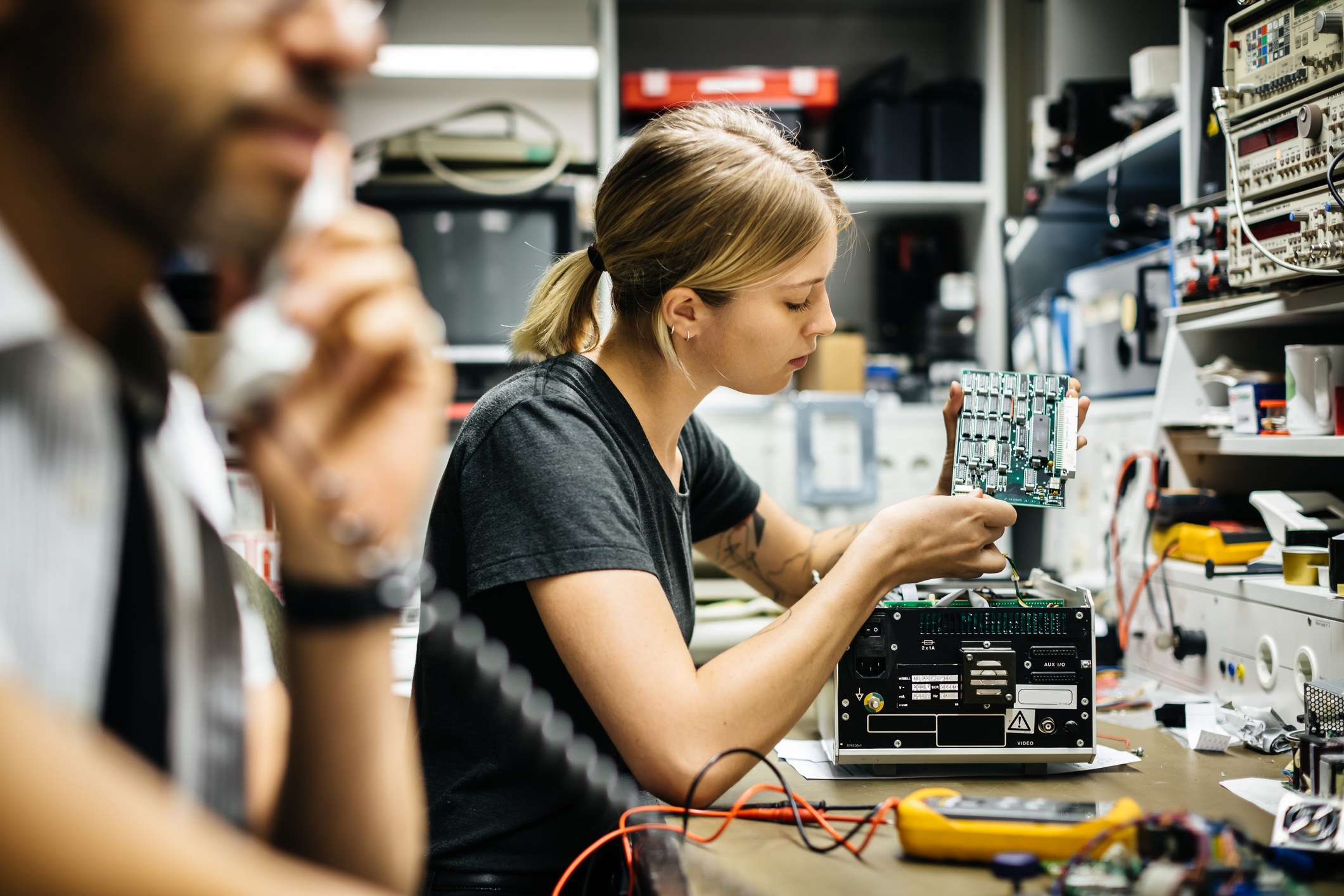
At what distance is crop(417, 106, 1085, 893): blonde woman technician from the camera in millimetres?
897

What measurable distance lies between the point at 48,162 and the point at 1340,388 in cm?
142

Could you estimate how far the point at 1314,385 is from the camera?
1.28 metres

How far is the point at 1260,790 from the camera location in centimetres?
96

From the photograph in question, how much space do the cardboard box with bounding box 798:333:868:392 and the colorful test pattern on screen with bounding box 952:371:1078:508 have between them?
1306 millimetres

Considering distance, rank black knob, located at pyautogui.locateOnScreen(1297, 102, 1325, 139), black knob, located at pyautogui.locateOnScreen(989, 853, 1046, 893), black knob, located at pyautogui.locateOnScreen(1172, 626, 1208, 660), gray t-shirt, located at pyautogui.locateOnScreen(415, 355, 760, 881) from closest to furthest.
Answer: black knob, located at pyautogui.locateOnScreen(989, 853, 1046, 893) < gray t-shirt, located at pyautogui.locateOnScreen(415, 355, 760, 881) < black knob, located at pyautogui.locateOnScreen(1297, 102, 1325, 139) < black knob, located at pyautogui.locateOnScreen(1172, 626, 1208, 660)

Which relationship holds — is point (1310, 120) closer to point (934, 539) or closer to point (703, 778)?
point (934, 539)

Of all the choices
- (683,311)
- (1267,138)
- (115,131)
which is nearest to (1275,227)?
(1267,138)

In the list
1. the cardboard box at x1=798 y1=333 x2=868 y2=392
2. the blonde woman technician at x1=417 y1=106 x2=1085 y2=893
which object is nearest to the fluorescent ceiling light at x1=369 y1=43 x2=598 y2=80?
the cardboard box at x1=798 y1=333 x2=868 y2=392

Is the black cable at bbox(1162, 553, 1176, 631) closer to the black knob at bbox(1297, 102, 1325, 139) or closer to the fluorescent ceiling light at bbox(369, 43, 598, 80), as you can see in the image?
the black knob at bbox(1297, 102, 1325, 139)

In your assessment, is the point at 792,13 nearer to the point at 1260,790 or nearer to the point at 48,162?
the point at 1260,790

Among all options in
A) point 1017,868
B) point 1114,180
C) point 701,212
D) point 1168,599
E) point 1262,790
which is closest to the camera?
point 1017,868

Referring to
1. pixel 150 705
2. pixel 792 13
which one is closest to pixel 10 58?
pixel 150 705

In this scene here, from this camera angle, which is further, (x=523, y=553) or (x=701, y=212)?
(x=701, y=212)

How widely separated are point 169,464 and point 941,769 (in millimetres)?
830
